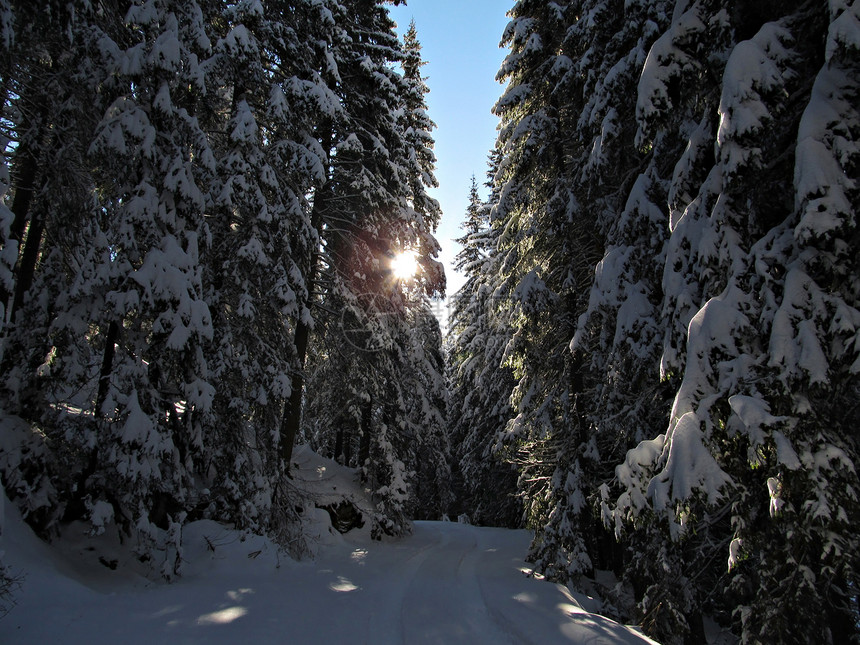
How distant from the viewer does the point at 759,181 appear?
16.2ft

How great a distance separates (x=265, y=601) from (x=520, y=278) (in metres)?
9.02

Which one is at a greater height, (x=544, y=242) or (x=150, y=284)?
(x=544, y=242)

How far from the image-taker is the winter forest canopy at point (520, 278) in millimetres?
4148

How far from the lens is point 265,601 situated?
7.28 metres

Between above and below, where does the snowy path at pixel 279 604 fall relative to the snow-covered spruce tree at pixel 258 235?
below

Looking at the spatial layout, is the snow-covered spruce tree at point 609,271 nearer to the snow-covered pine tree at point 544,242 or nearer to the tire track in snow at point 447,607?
Answer: the snow-covered pine tree at point 544,242

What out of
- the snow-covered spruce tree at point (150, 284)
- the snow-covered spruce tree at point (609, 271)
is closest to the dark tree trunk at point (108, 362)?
the snow-covered spruce tree at point (150, 284)

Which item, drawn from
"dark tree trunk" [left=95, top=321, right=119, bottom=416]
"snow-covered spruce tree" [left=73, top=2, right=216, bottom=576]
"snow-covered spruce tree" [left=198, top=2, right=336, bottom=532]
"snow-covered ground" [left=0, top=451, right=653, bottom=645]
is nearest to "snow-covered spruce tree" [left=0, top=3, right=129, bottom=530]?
"dark tree trunk" [left=95, top=321, right=119, bottom=416]

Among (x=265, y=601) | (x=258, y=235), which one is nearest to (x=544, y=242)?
(x=258, y=235)

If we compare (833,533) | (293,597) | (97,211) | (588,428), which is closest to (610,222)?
(588,428)

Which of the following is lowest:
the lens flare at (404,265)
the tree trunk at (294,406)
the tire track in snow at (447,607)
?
the tire track in snow at (447,607)

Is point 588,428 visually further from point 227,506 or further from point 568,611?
point 227,506

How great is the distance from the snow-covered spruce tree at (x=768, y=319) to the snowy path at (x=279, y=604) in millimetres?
2903

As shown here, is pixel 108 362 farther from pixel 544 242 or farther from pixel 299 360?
pixel 544 242
